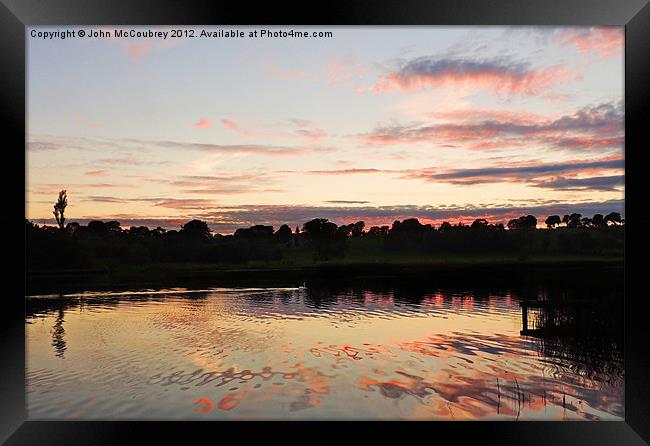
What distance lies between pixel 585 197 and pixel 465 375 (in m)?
12.6

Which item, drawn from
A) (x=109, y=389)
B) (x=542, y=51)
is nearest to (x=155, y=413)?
(x=109, y=389)

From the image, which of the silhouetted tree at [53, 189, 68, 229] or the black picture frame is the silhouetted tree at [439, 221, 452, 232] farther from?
the black picture frame

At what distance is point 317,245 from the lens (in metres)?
32.7

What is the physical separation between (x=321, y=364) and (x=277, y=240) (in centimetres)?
2255

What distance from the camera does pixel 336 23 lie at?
378cm

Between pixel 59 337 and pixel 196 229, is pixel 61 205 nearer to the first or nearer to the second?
pixel 59 337

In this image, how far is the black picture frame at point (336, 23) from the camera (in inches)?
144

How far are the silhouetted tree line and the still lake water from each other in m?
8.72

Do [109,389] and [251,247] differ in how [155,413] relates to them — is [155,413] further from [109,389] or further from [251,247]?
[251,247]

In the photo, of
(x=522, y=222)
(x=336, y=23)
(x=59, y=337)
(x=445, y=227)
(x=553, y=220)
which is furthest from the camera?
→ (x=445, y=227)

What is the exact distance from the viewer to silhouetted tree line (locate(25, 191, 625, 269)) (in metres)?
24.3

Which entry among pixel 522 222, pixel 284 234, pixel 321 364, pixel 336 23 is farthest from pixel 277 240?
pixel 336 23

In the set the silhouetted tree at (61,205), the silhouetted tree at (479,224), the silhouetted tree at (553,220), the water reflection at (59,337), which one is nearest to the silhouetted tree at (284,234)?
the silhouetted tree at (479,224)

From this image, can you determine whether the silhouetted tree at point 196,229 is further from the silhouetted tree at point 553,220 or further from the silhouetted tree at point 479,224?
the silhouetted tree at point 553,220
